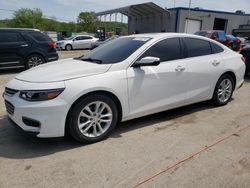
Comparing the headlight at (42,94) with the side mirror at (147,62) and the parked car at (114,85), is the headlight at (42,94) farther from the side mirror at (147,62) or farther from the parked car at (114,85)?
the side mirror at (147,62)

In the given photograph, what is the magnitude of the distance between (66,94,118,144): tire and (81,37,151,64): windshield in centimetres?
68

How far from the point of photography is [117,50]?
155 inches

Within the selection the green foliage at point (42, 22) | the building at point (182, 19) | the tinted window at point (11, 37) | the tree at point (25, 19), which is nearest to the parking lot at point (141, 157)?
the tinted window at point (11, 37)

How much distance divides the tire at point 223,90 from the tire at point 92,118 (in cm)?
241

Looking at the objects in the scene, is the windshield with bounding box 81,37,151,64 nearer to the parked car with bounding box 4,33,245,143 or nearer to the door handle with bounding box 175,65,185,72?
the parked car with bounding box 4,33,245,143

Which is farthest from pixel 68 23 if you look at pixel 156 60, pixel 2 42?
pixel 156 60

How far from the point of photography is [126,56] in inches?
144

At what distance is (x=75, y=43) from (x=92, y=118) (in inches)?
785

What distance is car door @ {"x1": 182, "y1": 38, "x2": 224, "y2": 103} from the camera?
4.27 m

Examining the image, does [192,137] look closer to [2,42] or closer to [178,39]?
[178,39]

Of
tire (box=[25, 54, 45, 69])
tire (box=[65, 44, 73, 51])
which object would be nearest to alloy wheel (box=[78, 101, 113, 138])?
tire (box=[25, 54, 45, 69])

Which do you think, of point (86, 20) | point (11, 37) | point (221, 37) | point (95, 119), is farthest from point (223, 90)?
point (86, 20)

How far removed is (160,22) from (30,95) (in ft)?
96.8

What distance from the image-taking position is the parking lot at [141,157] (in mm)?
2602
